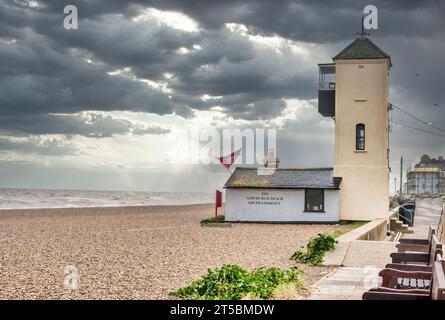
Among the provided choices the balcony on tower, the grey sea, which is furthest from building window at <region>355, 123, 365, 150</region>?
the grey sea

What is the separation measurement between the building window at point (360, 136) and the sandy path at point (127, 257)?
678 cm

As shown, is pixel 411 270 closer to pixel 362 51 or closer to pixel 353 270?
pixel 353 270

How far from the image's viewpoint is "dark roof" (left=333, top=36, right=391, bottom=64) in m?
32.4

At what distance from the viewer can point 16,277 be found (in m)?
13.2

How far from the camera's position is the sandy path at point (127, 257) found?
1152 centimetres

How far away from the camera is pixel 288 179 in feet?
109

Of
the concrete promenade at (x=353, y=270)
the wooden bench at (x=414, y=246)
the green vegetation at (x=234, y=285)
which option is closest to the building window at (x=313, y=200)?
the concrete promenade at (x=353, y=270)

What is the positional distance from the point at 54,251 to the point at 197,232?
9.04 meters

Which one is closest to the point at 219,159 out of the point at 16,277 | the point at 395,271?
the point at 16,277

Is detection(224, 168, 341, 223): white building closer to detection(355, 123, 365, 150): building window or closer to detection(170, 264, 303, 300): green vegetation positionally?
detection(355, 123, 365, 150): building window

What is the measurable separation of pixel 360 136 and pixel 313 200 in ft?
15.4

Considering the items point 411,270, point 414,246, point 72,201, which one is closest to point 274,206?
point 414,246

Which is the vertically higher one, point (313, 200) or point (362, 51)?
point (362, 51)
